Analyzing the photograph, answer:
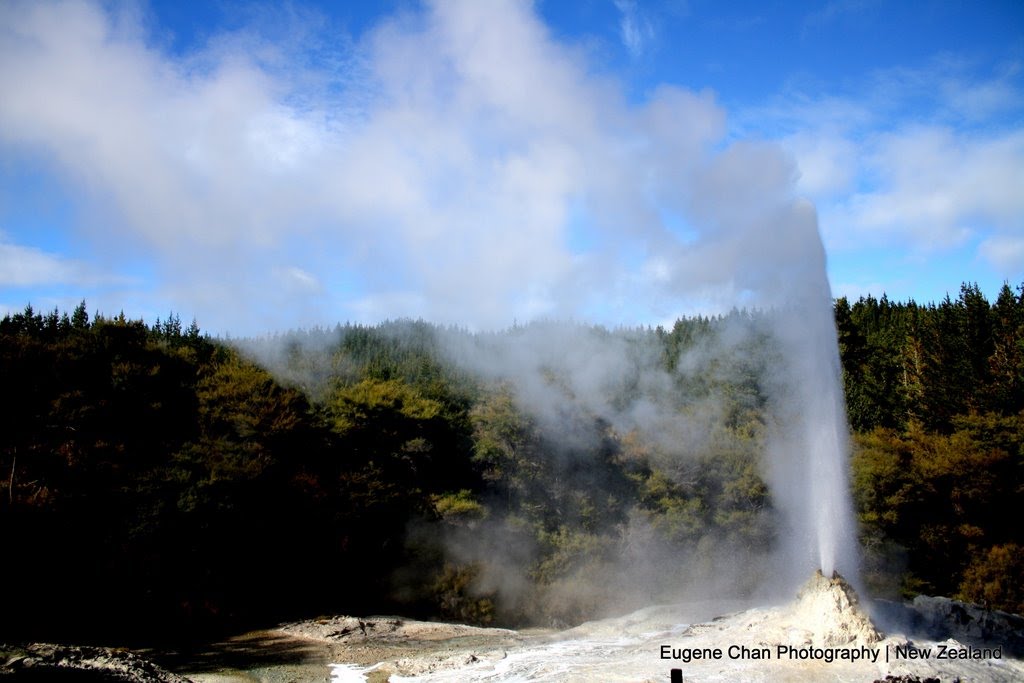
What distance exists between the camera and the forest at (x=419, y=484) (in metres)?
16.3

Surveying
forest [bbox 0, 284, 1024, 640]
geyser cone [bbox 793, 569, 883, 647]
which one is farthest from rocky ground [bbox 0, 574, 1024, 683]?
forest [bbox 0, 284, 1024, 640]

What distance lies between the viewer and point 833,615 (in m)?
11.1

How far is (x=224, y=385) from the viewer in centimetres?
2028

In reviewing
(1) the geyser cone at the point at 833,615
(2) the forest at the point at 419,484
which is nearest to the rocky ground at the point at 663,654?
(1) the geyser cone at the point at 833,615

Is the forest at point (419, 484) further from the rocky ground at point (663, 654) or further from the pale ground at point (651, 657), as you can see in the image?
the pale ground at point (651, 657)

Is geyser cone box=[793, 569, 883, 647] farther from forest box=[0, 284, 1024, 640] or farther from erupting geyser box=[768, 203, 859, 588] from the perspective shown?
forest box=[0, 284, 1024, 640]

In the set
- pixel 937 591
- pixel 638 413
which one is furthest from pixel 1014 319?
pixel 638 413

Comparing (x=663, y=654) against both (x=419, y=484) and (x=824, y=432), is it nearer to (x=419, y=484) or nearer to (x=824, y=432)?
(x=824, y=432)

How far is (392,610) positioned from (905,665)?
44.9 feet

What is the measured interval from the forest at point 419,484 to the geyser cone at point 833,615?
35.1 ft

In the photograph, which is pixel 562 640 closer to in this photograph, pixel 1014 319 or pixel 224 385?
pixel 224 385

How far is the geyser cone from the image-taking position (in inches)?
427

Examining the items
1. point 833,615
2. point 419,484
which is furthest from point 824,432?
point 419,484

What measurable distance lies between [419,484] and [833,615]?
49.5 feet
